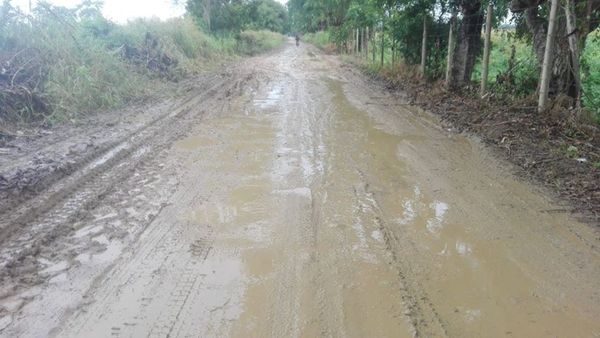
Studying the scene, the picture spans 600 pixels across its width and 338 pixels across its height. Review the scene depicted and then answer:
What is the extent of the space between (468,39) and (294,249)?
9.42 meters

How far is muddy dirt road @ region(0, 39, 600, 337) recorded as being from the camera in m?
2.85

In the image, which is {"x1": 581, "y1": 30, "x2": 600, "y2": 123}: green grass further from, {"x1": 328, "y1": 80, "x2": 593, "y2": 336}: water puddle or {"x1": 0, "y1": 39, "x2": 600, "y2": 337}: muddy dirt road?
{"x1": 328, "y1": 80, "x2": 593, "y2": 336}: water puddle

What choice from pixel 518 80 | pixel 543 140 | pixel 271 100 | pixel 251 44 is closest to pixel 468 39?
pixel 518 80

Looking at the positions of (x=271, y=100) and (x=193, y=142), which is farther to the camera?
(x=271, y=100)

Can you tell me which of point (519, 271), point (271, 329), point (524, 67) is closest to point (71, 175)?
point (271, 329)

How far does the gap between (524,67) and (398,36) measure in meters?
Result: 6.24

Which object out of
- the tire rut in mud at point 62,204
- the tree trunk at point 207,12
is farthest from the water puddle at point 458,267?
the tree trunk at point 207,12

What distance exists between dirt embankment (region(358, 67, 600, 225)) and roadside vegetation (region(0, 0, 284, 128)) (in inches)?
270

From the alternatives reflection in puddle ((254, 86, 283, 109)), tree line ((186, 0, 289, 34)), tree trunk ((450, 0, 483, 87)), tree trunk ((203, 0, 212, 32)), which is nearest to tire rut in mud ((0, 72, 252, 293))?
reflection in puddle ((254, 86, 283, 109))

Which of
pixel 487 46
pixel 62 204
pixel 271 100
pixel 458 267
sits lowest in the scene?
pixel 458 267

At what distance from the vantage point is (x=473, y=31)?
1125 cm

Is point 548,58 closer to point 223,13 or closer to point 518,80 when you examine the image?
point 518,80

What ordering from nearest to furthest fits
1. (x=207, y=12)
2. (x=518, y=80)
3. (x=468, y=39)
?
(x=518, y=80), (x=468, y=39), (x=207, y=12)

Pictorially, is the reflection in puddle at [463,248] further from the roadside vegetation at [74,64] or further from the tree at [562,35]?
the roadside vegetation at [74,64]
